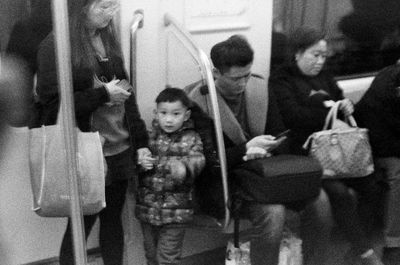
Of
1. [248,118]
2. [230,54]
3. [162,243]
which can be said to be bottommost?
[162,243]

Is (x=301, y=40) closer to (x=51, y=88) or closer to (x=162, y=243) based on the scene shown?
(x=162, y=243)

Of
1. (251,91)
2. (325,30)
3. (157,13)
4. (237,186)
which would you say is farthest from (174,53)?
(325,30)

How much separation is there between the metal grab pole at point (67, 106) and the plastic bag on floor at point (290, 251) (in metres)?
1.00

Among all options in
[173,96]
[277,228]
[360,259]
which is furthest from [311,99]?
[360,259]

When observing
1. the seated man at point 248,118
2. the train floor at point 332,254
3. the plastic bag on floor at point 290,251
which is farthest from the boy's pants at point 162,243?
the plastic bag on floor at point 290,251

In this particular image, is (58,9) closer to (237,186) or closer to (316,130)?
(237,186)

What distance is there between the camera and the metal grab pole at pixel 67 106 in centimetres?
260

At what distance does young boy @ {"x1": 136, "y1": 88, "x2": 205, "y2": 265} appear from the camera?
302 cm

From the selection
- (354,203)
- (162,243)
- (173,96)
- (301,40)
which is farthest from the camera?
(354,203)

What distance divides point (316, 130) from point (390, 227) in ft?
2.76

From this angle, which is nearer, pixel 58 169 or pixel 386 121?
pixel 58 169

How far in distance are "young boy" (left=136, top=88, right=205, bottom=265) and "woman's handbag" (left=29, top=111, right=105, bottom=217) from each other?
27 centimetres

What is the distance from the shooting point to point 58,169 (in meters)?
2.77

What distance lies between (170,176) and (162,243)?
342mm
